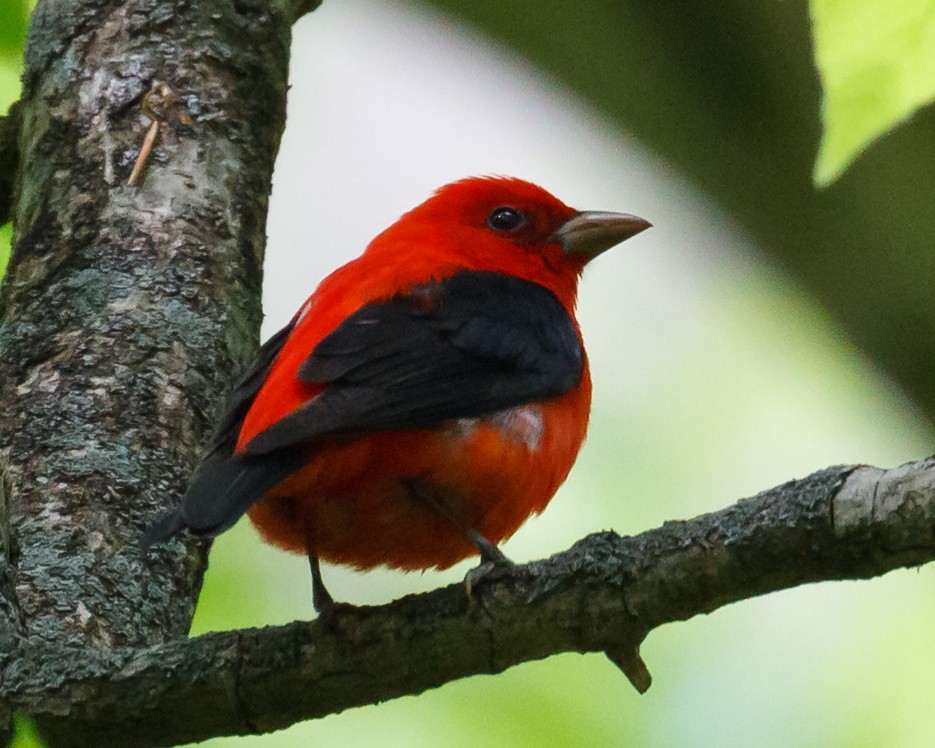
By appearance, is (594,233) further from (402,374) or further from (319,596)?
(319,596)

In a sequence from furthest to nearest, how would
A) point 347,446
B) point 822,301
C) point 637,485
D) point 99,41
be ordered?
point 637,485 < point 822,301 < point 99,41 < point 347,446

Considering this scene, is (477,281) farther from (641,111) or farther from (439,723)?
(439,723)

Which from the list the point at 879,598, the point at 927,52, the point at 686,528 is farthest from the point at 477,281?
the point at 879,598

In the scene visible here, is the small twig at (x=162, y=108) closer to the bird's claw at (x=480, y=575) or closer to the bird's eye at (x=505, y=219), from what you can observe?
the bird's eye at (x=505, y=219)

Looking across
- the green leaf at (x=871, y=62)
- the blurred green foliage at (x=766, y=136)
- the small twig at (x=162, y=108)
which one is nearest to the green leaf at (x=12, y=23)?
the small twig at (x=162, y=108)

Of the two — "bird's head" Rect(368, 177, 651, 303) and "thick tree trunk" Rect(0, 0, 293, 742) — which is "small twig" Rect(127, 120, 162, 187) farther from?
"bird's head" Rect(368, 177, 651, 303)

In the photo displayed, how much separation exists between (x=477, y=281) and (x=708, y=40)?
154cm

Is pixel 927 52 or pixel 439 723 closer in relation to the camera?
pixel 927 52

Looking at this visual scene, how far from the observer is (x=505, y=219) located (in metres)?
5.02

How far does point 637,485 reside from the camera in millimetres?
6406

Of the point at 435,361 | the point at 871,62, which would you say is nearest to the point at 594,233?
the point at 435,361

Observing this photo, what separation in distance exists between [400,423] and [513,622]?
0.79 metres

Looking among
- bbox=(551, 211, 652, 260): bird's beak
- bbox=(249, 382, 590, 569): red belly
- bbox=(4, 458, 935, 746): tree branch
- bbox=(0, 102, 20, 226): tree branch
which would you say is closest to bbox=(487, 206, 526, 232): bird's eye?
bbox=(551, 211, 652, 260): bird's beak

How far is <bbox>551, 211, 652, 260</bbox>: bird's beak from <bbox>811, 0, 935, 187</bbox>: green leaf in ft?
9.92
